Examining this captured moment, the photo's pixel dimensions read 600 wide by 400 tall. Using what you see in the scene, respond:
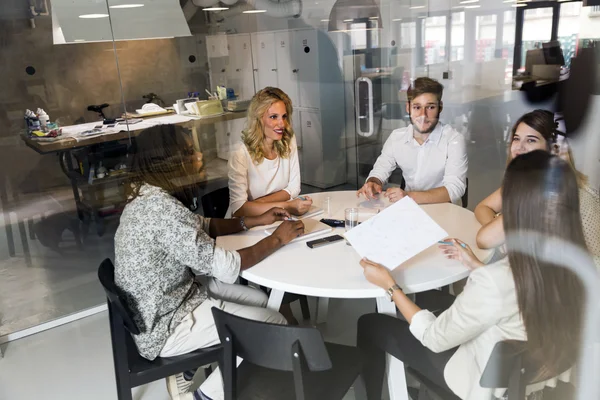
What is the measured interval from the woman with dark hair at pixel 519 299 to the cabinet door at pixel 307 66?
3194 mm

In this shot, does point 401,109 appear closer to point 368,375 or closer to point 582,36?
point 368,375

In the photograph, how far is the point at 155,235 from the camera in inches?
60.4

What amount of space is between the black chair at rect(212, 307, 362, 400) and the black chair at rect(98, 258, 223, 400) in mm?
233

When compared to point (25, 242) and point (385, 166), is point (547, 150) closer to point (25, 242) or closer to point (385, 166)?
point (385, 166)

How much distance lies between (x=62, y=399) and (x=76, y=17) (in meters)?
1.99

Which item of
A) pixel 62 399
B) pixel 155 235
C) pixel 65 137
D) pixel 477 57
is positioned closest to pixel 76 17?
pixel 65 137

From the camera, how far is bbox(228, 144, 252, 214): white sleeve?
92.9 inches

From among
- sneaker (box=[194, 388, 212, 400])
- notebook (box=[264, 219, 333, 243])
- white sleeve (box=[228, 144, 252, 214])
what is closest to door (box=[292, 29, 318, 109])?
white sleeve (box=[228, 144, 252, 214])

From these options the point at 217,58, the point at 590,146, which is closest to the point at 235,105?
the point at 217,58

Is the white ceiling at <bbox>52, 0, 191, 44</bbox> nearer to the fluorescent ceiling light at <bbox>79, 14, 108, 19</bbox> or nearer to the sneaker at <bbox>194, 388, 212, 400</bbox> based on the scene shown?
the fluorescent ceiling light at <bbox>79, 14, 108, 19</bbox>

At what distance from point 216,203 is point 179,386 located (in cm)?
88

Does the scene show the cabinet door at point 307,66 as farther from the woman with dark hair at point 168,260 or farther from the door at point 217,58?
the woman with dark hair at point 168,260

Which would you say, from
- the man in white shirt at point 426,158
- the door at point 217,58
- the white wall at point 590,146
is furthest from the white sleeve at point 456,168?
the door at point 217,58

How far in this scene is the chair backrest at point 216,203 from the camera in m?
2.34
